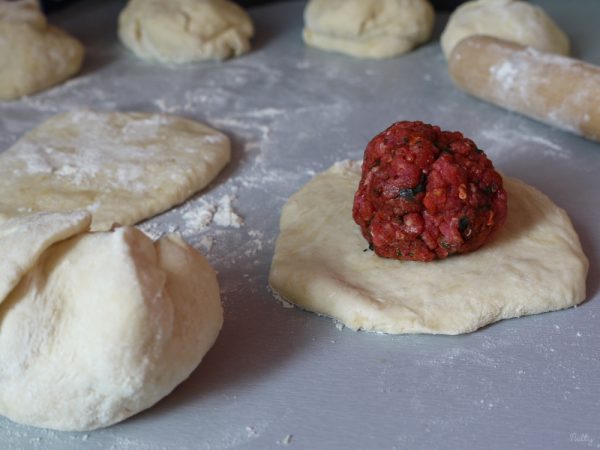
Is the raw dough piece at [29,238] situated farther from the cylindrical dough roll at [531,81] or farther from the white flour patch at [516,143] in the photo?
the cylindrical dough roll at [531,81]

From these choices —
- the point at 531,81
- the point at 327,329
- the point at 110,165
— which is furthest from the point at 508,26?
the point at 327,329

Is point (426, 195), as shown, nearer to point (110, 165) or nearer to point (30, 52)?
point (110, 165)

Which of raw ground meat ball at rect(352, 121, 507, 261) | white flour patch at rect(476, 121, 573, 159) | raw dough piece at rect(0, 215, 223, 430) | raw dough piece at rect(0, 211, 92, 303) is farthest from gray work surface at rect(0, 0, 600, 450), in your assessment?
raw dough piece at rect(0, 211, 92, 303)

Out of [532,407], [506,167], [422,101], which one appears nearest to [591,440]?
[532,407]

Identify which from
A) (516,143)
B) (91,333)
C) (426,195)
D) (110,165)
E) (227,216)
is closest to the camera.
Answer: (91,333)

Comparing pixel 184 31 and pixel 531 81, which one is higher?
pixel 531 81

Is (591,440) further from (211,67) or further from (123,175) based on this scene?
(211,67)

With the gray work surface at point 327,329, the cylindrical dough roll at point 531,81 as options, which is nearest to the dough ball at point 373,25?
the gray work surface at point 327,329
